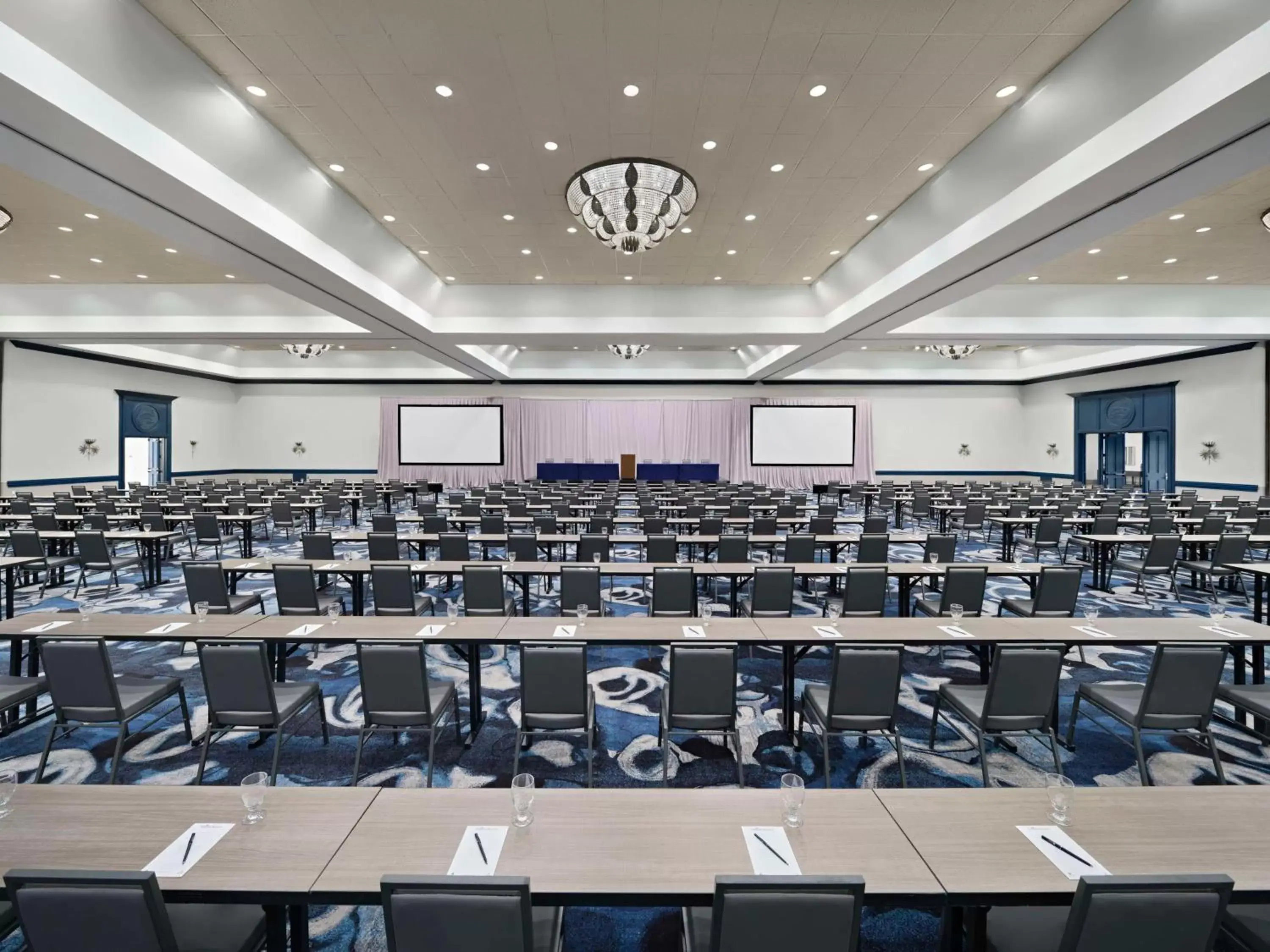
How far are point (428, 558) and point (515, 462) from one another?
12967 mm

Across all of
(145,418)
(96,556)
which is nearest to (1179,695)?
(96,556)

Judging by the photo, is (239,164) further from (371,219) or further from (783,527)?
(783,527)

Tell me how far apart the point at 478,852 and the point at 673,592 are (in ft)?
11.6

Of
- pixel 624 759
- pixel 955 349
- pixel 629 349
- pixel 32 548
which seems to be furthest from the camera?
pixel 955 349

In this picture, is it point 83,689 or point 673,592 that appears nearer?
point 83,689

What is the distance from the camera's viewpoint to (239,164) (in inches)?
249

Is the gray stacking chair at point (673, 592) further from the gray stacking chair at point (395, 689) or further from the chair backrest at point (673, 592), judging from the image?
the gray stacking chair at point (395, 689)

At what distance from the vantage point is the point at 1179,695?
10.9 ft

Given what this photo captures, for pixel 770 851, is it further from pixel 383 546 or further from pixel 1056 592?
pixel 383 546

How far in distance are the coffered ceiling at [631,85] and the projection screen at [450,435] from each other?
598 inches

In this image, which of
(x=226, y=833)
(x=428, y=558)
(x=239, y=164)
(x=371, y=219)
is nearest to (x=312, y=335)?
(x=371, y=219)

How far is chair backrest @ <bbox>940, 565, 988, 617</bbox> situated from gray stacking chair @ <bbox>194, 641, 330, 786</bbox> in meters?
5.03

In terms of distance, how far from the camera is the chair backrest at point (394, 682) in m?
3.33

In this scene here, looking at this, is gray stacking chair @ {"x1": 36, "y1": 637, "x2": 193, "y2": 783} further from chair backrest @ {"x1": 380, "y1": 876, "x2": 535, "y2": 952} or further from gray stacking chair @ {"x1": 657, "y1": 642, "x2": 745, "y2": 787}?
gray stacking chair @ {"x1": 657, "y1": 642, "x2": 745, "y2": 787}
